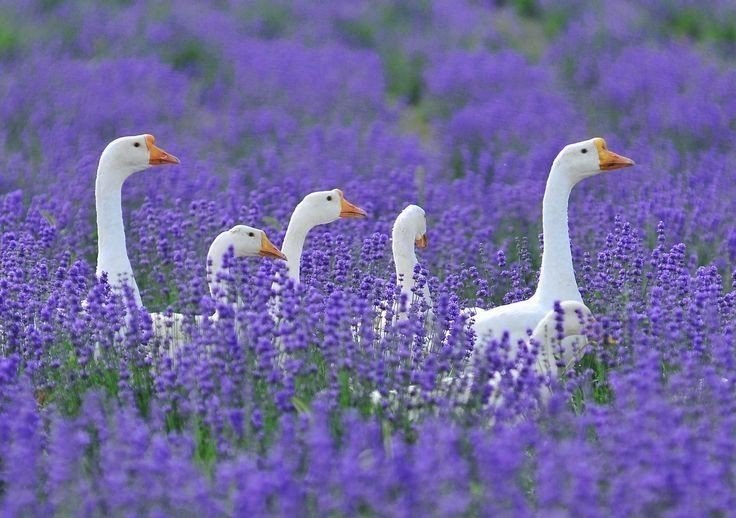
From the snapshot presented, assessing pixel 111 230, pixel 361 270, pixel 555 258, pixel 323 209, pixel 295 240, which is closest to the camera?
pixel 555 258

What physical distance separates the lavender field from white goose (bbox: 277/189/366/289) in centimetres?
1

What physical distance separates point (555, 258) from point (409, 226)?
0.61 meters

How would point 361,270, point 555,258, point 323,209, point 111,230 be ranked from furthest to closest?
1. point 361,270
2. point 323,209
3. point 111,230
4. point 555,258

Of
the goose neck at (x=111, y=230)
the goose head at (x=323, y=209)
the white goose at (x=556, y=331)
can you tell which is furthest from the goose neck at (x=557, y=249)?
the goose neck at (x=111, y=230)

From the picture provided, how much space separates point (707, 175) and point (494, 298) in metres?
2.24

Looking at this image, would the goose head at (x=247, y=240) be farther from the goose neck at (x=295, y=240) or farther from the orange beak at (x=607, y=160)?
the orange beak at (x=607, y=160)

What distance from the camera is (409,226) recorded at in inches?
243

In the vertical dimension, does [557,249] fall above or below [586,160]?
below

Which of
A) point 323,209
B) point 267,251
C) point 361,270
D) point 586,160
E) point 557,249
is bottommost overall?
point 361,270

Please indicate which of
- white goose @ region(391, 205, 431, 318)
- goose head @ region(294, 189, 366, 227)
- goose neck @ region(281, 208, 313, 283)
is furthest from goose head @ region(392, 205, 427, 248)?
goose neck @ region(281, 208, 313, 283)

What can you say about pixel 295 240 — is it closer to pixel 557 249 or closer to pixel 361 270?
pixel 361 270

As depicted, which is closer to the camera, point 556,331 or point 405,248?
point 556,331

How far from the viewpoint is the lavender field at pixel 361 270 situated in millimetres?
3623

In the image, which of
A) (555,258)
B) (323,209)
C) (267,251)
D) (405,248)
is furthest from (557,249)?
(267,251)
